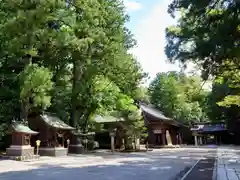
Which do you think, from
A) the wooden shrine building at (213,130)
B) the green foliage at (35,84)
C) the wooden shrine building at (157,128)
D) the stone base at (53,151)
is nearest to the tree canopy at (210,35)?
the green foliage at (35,84)

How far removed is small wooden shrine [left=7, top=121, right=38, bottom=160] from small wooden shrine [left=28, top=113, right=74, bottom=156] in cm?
358

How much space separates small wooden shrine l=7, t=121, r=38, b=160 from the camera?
983 inches

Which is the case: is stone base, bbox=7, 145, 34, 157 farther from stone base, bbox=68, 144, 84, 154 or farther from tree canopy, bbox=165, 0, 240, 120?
tree canopy, bbox=165, 0, 240, 120

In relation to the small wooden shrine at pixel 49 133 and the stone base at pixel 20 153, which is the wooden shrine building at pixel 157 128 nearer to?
the small wooden shrine at pixel 49 133

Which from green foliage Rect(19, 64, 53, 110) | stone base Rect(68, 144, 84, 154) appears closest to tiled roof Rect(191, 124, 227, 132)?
stone base Rect(68, 144, 84, 154)

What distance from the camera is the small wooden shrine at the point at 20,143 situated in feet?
81.9

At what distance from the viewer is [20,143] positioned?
25594 millimetres

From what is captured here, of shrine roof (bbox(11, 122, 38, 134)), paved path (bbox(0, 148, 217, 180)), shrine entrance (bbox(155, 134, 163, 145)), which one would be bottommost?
paved path (bbox(0, 148, 217, 180))

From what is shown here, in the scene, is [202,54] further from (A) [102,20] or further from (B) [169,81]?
(B) [169,81]

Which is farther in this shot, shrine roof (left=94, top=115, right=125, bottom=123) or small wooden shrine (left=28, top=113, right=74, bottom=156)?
shrine roof (left=94, top=115, right=125, bottom=123)

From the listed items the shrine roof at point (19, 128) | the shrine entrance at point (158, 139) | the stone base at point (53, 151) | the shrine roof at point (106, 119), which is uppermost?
the shrine roof at point (106, 119)

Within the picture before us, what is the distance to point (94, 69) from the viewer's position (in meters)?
32.7

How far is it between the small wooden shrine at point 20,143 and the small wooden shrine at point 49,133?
141 inches

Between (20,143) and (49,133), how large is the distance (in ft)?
15.5
